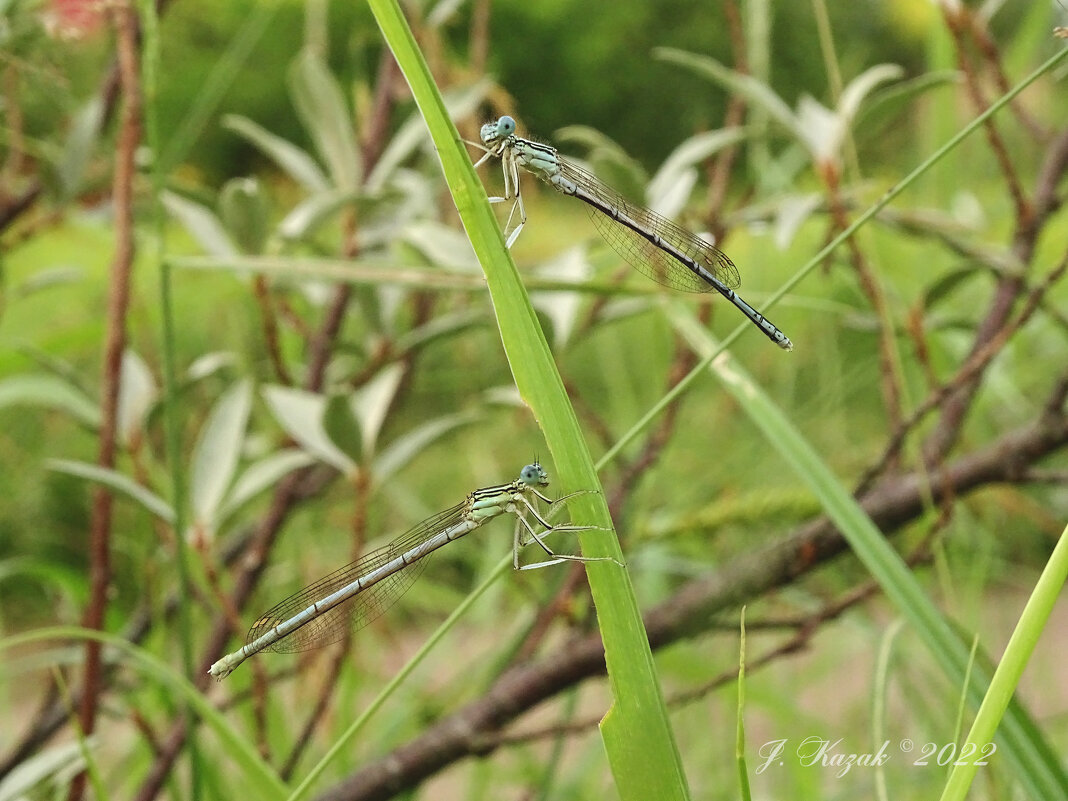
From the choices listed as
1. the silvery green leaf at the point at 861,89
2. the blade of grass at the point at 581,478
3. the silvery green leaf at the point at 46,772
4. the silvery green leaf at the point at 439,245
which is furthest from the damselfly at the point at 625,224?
the silvery green leaf at the point at 46,772

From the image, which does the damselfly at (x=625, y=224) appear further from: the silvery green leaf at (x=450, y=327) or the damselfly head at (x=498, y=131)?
the silvery green leaf at (x=450, y=327)

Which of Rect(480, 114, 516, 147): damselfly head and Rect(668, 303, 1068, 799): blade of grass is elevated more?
Rect(480, 114, 516, 147): damselfly head

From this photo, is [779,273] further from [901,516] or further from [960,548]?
[901,516]

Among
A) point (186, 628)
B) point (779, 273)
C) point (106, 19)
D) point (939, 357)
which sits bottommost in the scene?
Answer: point (186, 628)

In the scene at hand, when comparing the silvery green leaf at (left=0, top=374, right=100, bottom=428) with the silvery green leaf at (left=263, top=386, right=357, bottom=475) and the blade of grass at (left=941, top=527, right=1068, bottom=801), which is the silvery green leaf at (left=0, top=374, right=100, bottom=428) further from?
the blade of grass at (left=941, top=527, right=1068, bottom=801)

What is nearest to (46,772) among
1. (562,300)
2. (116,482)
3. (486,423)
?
(116,482)

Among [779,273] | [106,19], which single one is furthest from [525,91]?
[106,19]

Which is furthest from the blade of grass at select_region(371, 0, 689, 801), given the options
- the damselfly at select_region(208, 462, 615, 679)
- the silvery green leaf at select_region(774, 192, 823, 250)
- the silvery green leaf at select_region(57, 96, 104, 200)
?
the silvery green leaf at select_region(57, 96, 104, 200)
